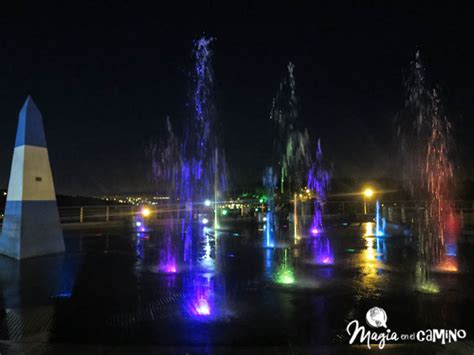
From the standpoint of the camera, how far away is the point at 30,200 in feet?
42.4

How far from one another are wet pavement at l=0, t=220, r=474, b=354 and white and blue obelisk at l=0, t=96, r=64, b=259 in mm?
781

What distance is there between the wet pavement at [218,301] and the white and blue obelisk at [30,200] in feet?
2.56

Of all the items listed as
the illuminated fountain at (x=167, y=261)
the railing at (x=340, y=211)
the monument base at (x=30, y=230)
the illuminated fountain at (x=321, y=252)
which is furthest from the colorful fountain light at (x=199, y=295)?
the railing at (x=340, y=211)

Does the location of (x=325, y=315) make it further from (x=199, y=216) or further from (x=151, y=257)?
(x=199, y=216)

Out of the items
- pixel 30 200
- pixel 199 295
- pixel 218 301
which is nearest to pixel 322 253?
pixel 199 295

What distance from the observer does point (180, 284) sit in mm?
8727

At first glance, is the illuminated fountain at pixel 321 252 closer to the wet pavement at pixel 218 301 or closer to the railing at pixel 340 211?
the wet pavement at pixel 218 301

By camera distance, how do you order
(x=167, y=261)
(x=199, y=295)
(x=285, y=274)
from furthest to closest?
1. (x=167, y=261)
2. (x=285, y=274)
3. (x=199, y=295)

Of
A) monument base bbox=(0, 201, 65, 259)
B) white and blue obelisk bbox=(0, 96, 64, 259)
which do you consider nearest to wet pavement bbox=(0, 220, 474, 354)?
monument base bbox=(0, 201, 65, 259)

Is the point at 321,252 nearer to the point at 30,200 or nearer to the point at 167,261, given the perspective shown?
the point at 167,261

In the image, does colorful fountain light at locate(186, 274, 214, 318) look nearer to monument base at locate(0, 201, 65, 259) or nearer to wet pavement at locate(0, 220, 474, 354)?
wet pavement at locate(0, 220, 474, 354)

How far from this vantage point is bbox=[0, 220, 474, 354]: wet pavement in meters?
5.17

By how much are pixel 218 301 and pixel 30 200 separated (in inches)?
332

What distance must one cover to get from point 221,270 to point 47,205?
659 cm
